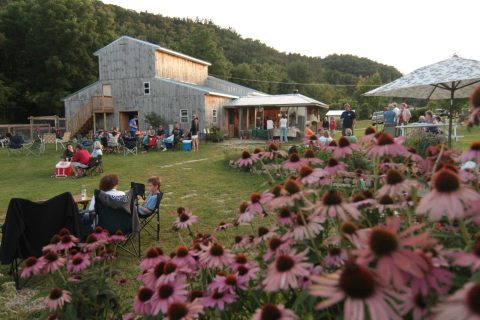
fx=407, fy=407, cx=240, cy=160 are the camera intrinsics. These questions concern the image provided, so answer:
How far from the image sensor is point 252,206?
207 centimetres

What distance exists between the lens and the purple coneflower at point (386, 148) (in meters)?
1.71

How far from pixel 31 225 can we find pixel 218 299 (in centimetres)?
402

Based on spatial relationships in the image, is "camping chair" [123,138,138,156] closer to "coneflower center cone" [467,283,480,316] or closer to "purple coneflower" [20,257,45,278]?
"purple coneflower" [20,257,45,278]

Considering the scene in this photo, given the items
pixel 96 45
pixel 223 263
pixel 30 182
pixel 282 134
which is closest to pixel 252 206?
pixel 223 263

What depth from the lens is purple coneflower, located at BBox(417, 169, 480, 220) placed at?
1083 mm

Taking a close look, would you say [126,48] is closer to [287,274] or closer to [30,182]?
[30,182]

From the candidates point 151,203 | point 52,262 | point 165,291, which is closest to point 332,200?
point 165,291

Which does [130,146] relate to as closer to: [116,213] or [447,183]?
[116,213]

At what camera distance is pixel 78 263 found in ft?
8.24

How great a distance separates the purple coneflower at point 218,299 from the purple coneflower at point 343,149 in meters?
0.86

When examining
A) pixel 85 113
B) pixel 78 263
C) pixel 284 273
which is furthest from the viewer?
pixel 85 113

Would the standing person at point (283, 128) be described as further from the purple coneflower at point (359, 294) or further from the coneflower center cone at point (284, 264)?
the purple coneflower at point (359, 294)

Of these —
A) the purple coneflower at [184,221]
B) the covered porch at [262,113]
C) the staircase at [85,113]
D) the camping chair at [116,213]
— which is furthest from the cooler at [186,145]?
the purple coneflower at [184,221]

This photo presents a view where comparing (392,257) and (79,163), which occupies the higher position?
(392,257)
